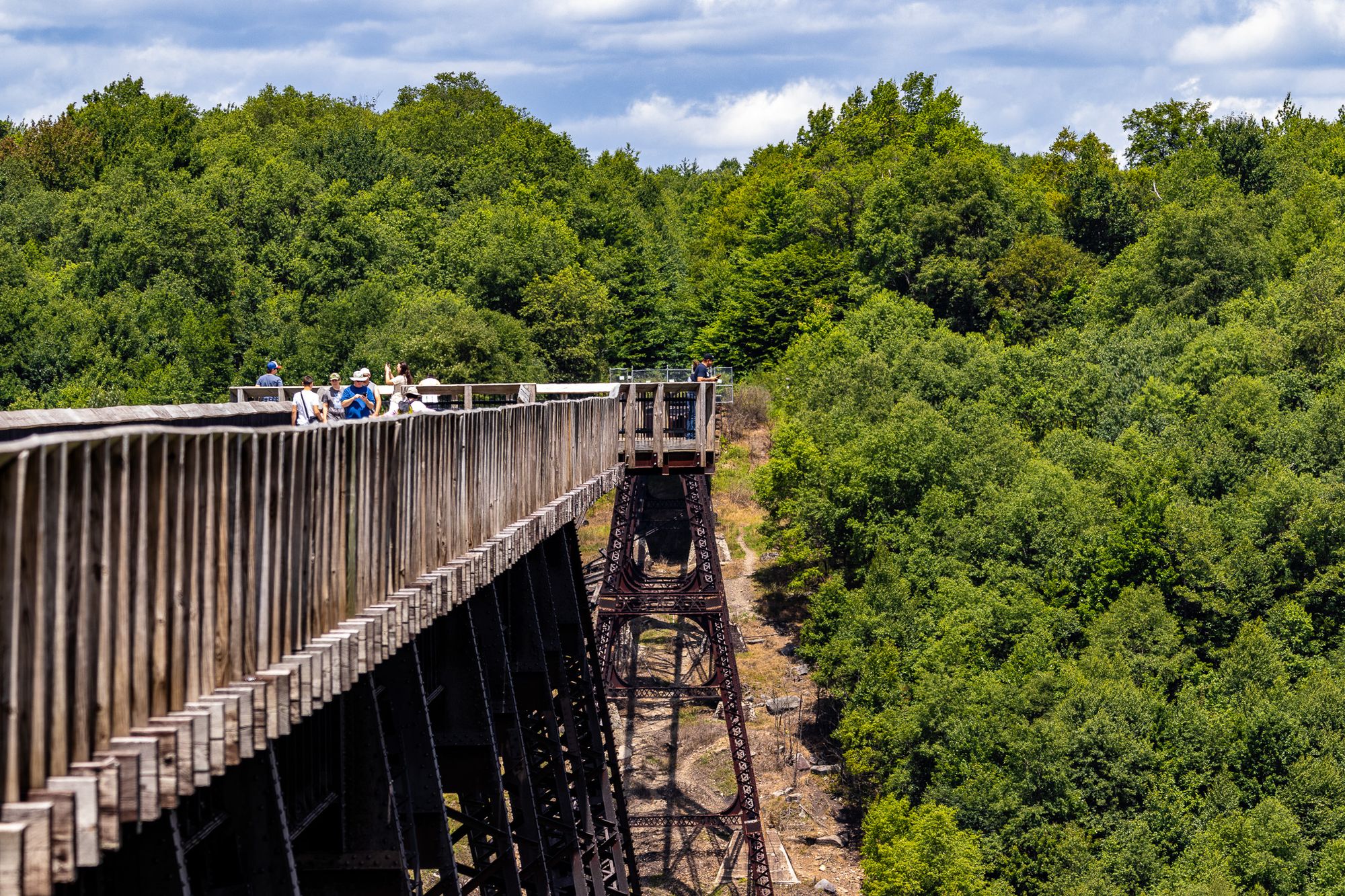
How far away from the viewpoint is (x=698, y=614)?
30.5 m

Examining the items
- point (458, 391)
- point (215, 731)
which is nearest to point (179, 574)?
point (215, 731)

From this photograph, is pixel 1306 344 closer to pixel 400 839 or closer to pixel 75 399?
pixel 75 399

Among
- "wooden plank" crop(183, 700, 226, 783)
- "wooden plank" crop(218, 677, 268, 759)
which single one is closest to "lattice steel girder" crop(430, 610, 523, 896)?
"wooden plank" crop(218, 677, 268, 759)

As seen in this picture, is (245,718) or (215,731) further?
(245,718)

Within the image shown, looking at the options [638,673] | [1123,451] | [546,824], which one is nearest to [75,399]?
[638,673]

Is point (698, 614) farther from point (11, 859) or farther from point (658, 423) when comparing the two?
point (11, 859)

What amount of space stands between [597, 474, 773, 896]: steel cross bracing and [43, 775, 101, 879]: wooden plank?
24.2 meters

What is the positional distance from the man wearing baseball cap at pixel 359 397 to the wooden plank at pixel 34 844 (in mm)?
8557

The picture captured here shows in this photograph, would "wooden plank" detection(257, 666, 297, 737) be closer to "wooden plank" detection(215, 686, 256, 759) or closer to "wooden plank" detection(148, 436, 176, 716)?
"wooden plank" detection(215, 686, 256, 759)

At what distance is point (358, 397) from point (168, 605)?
787 cm

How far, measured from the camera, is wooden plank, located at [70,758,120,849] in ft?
14.1

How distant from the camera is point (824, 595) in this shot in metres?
46.2

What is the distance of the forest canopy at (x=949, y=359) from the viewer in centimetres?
3903

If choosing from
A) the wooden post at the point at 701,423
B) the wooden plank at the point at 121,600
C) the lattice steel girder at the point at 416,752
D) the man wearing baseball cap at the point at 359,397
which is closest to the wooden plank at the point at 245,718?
the wooden plank at the point at 121,600
